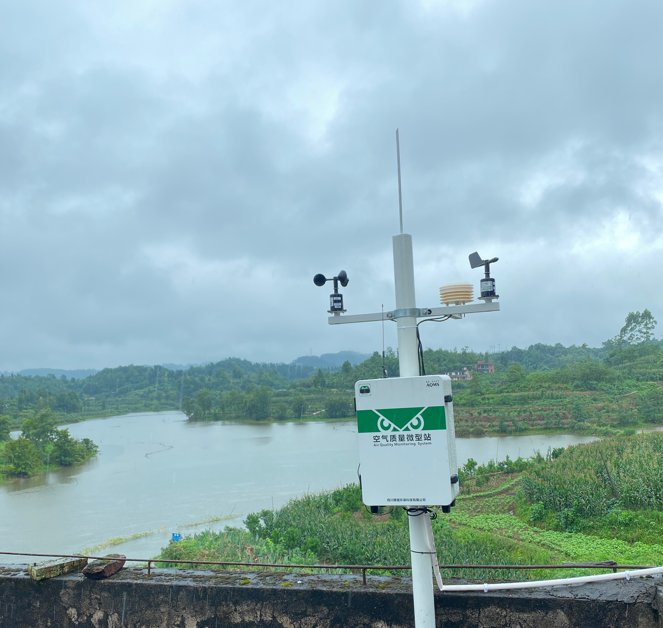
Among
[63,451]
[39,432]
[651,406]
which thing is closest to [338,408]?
[63,451]

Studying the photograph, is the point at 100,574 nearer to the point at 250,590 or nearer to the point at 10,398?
the point at 250,590

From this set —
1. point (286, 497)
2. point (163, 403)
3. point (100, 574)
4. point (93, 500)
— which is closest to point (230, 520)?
point (286, 497)

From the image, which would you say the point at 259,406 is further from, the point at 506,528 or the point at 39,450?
the point at 506,528

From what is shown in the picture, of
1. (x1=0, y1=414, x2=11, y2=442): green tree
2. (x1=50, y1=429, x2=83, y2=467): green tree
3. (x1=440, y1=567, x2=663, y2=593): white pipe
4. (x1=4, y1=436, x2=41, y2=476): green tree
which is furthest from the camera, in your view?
(x1=0, y1=414, x2=11, y2=442): green tree

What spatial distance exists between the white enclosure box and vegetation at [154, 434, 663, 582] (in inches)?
188

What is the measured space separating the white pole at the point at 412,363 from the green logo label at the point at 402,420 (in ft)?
0.60

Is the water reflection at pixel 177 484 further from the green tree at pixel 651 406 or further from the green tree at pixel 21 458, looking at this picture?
the green tree at pixel 651 406

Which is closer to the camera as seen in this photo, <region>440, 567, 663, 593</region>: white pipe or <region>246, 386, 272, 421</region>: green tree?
<region>440, 567, 663, 593</region>: white pipe

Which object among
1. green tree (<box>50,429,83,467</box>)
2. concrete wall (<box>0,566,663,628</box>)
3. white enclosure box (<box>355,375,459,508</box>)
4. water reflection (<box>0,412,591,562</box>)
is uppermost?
white enclosure box (<box>355,375,459,508</box>)

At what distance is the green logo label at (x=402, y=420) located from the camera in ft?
7.88

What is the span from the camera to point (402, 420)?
8.04ft

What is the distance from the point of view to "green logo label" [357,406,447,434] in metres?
2.40

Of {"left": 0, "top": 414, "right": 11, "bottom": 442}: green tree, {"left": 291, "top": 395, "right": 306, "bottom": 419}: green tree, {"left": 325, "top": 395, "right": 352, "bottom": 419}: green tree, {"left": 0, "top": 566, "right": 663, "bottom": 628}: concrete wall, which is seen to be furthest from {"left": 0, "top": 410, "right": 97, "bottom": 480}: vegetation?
{"left": 0, "top": 566, "right": 663, "bottom": 628}: concrete wall

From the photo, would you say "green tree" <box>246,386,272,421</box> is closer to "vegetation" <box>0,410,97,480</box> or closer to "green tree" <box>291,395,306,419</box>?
"green tree" <box>291,395,306,419</box>
